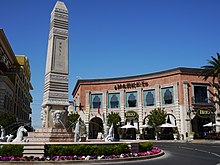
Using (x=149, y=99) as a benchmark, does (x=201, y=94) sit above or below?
above

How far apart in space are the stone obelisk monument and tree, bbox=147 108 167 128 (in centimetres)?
2953

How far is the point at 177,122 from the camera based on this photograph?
4731 centimetres

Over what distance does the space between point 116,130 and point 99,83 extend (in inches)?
425

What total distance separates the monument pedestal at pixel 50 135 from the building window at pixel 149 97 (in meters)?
35.2

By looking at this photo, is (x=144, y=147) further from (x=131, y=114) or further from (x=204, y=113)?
(x=131, y=114)

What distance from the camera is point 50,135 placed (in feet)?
57.9

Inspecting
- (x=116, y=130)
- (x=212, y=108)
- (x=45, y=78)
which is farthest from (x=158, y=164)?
(x=116, y=130)

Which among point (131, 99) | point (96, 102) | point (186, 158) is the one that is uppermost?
point (131, 99)

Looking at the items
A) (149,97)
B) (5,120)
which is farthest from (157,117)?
(5,120)

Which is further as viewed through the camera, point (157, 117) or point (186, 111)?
point (186, 111)

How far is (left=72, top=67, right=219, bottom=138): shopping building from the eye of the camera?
4756 centimetres

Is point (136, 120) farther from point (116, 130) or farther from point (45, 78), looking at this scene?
point (45, 78)

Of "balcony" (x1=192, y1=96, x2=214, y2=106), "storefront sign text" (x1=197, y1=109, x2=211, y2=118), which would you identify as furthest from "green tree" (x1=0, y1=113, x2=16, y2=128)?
"storefront sign text" (x1=197, y1=109, x2=211, y2=118)

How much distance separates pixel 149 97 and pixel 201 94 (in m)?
9.90
